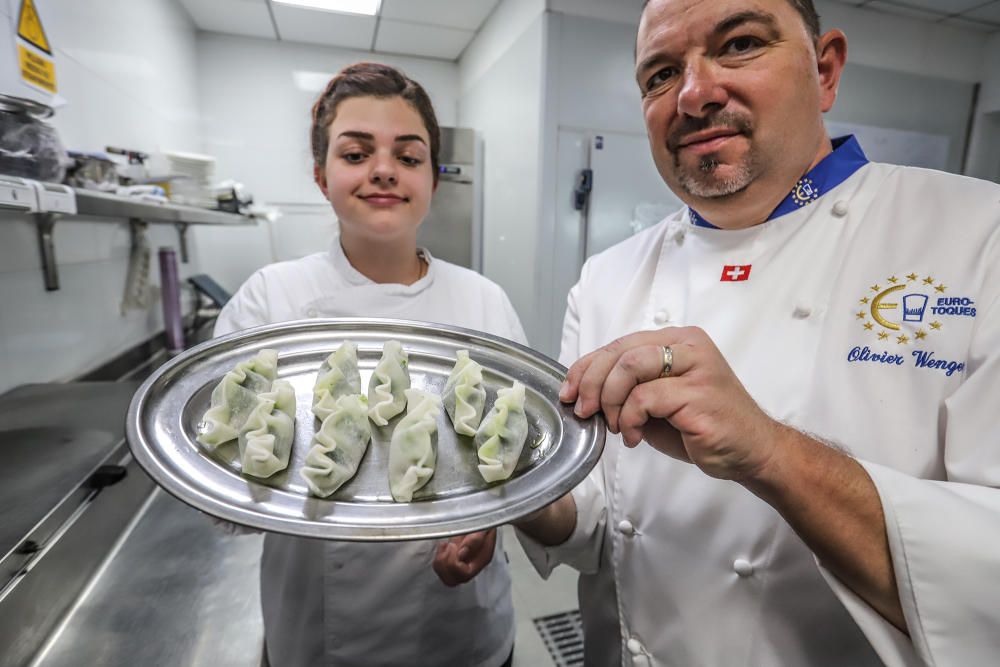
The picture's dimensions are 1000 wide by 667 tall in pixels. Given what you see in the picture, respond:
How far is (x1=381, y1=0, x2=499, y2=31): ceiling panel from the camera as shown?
3689 millimetres

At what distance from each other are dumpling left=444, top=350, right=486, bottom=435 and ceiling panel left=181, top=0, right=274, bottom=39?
13.3 feet

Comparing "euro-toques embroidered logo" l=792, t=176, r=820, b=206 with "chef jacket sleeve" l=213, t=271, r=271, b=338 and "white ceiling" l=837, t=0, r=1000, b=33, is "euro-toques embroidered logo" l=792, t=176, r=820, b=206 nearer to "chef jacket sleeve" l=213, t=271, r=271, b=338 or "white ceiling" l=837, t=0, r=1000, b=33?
"chef jacket sleeve" l=213, t=271, r=271, b=338

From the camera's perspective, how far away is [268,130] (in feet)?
15.0

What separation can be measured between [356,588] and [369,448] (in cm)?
46

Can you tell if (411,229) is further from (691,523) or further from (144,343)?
(144,343)

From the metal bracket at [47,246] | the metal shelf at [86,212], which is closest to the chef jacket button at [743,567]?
the metal shelf at [86,212]

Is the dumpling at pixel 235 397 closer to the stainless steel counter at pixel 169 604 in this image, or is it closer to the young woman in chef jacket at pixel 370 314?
the young woman in chef jacket at pixel 370 314

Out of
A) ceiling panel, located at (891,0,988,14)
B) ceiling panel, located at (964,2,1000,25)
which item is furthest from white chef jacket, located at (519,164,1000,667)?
ceiling panel, located at (964,2,1000,25)

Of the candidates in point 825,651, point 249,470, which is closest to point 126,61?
point 249,470

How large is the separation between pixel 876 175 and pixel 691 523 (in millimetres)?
761

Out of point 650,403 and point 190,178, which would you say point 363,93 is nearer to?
point 650,403

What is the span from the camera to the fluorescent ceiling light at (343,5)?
3.62 metres

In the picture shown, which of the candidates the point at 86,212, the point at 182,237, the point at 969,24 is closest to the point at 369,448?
the point at 86,212

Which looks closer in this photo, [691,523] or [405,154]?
[691,523]
